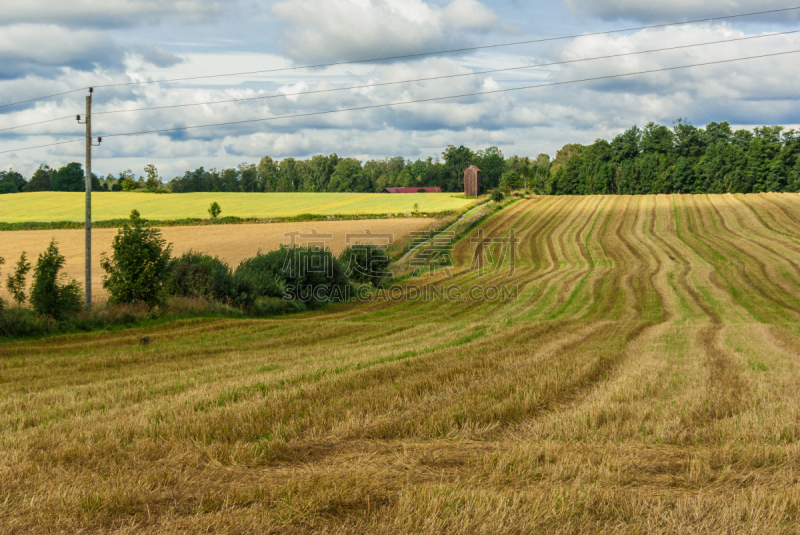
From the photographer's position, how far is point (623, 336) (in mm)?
15328

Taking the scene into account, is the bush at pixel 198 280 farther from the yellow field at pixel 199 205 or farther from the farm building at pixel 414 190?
the farm building at pixel 414 190

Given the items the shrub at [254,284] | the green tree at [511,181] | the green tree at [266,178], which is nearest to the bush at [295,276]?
the shrub at [254,284]

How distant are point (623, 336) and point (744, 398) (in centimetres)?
731

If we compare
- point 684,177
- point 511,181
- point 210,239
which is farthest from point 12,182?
point 684,177

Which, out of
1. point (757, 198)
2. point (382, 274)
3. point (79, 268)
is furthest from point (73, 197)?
point (757, 198)

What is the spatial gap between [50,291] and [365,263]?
54.3 feet

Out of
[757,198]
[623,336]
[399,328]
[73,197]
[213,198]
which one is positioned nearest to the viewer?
[623,336]

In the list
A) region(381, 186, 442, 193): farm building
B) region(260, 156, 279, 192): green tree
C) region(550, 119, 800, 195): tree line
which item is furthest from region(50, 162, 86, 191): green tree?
region(550, 119, 800, 195): tree line

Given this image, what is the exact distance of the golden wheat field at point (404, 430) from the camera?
14.3 feet

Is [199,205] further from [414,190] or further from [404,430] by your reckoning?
[404,430]

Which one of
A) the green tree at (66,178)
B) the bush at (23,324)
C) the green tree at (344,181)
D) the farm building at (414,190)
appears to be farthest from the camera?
the farm building at (414,190)

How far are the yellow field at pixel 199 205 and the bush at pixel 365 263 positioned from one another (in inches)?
1662

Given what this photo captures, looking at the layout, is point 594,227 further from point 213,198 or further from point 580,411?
point 213,198

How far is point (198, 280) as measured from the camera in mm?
20953
